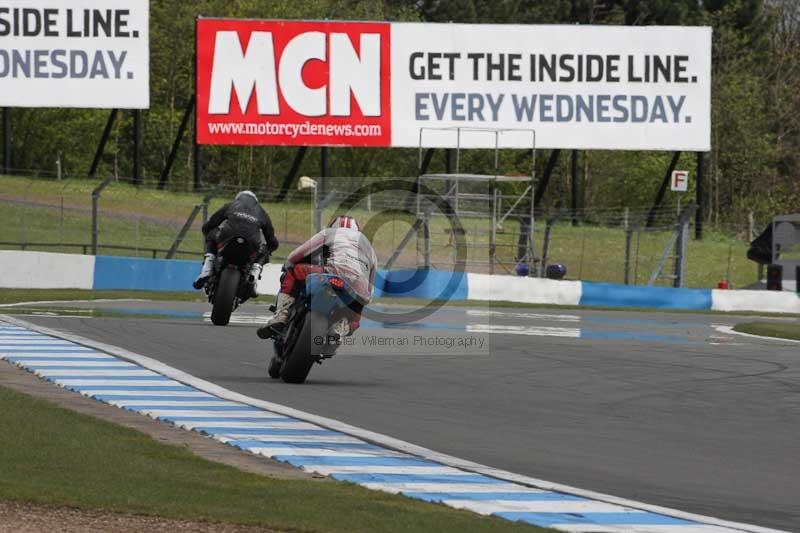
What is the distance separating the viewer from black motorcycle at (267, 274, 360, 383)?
13.1 m

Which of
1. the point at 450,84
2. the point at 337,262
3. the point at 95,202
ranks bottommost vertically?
the point at 337,262

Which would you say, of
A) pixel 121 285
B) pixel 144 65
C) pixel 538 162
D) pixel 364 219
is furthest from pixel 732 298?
pixel 538 162

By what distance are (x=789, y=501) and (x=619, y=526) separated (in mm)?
1551

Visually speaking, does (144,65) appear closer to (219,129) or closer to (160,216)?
(219,129)

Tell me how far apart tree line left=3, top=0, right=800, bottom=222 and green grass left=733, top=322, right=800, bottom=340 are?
119ft

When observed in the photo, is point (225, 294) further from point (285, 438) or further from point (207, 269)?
point (285, 438)

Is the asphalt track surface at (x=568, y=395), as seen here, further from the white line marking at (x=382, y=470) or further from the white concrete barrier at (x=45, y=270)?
the white concrete barrier at (x=45, y=270)

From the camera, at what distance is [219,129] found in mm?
41156

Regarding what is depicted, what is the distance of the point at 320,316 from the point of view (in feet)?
43.0

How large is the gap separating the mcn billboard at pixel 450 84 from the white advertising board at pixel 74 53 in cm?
213

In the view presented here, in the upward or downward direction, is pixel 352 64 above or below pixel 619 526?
above

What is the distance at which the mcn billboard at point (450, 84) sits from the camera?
4109cm

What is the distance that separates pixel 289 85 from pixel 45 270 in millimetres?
12101

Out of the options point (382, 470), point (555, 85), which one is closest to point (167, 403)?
point (382, 470)
